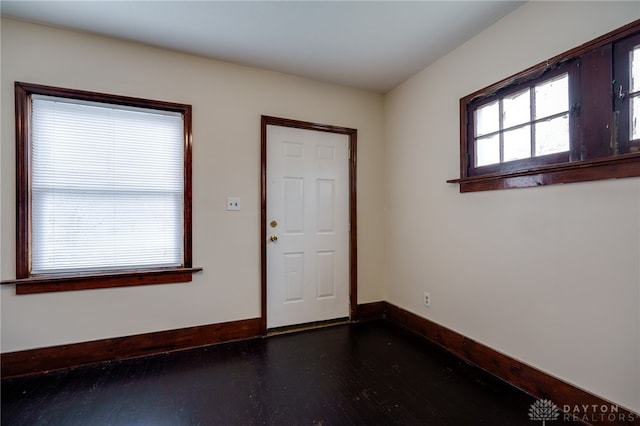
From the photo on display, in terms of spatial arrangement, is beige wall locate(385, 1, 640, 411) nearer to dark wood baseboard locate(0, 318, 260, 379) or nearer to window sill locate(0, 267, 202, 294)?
dark wood baseboard locate(0, 318, 260, 379)

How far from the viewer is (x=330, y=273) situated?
2953 millimetres

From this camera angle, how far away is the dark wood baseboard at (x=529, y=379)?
146 centimetres

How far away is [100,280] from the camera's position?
215 cm

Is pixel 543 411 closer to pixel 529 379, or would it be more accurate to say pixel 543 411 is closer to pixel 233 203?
pixel 529 379

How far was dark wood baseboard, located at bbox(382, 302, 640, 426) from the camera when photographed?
1456 mm

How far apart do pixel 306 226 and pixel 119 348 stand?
1788 millimetres

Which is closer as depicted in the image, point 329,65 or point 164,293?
point 164,293

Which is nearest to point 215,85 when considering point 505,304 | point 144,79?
point 144,79

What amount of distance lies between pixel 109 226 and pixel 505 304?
294 cm

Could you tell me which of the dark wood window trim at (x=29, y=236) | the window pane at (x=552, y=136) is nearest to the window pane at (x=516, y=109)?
the window pane at (x=552, y=136)

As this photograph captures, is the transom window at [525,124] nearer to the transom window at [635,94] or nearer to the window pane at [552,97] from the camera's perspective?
the window pane at [552,97]

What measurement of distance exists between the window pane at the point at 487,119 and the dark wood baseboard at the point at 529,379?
1578 mm

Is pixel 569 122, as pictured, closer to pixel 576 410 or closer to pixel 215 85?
pixel 576 410

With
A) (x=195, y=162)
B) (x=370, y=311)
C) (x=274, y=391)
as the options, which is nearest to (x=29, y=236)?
(x=195, y=162)
